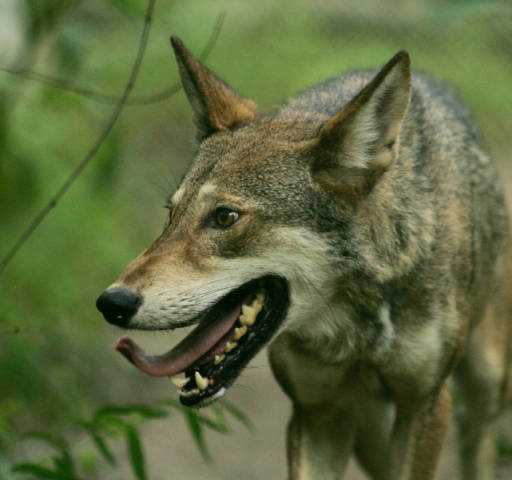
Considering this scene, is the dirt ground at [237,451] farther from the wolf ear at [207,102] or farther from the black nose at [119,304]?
the black nose at [119,304]

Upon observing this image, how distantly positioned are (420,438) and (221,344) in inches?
55.6

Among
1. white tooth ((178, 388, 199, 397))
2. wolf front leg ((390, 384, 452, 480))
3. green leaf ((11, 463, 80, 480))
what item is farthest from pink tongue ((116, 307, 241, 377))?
wolf front leg ((390, 384, 452, 480))

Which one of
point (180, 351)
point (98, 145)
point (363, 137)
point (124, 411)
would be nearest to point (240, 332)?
point (180, 351)

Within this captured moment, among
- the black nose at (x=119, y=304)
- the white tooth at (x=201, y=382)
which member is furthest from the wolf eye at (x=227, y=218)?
the white tooth at (x=201, y=382)

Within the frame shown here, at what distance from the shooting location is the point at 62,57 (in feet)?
18.4

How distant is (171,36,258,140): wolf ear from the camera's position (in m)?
4.69

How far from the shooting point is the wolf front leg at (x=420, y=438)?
16.1ft

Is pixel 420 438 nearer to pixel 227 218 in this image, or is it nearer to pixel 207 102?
pixel 227 218

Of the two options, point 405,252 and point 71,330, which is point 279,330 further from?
point 71,330

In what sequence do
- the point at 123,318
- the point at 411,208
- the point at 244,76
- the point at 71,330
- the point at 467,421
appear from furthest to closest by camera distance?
the point at 244,76
the point at 71,330
the point at 467,421
the point at 411,208
the point at 123,318

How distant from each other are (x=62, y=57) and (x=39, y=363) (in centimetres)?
228

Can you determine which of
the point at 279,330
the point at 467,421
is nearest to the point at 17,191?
the point at 279,330

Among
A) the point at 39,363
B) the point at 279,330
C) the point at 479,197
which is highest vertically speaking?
the point at 479,197

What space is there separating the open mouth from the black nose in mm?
252
